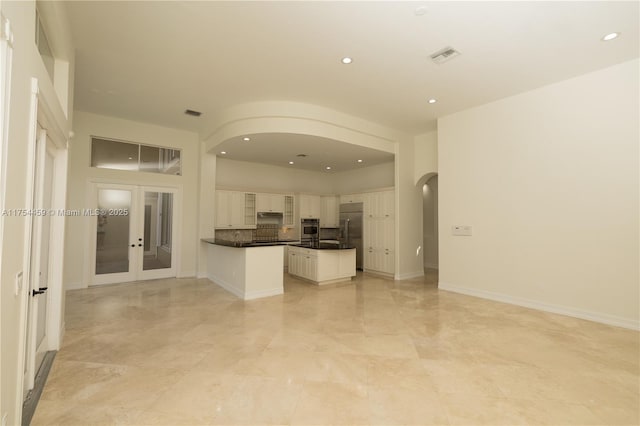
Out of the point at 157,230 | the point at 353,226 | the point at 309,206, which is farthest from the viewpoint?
the point at 309,206

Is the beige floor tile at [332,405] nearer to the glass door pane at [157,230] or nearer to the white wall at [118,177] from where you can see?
the white wall at [118,177]

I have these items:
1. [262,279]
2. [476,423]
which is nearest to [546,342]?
[476,423]

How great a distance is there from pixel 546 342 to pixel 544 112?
3.59 metres

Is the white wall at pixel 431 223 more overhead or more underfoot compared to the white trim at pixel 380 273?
more overhead

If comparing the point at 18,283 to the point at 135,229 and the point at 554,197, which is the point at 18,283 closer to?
the point at 135,229

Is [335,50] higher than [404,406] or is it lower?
higher

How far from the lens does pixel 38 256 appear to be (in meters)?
2.59

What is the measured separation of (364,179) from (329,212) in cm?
153

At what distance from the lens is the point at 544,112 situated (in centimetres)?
475

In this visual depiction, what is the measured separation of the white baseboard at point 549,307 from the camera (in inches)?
158

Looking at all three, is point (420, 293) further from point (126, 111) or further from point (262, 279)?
point (126, 111)

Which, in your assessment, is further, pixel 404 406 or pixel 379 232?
A: pixel 379 232

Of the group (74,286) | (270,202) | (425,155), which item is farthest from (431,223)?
(74,286)

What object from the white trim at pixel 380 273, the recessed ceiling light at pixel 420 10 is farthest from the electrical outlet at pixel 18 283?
the white trim at pixel 380 273
